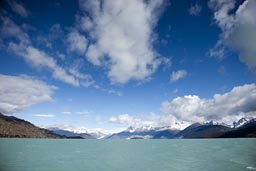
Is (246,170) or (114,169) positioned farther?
(114,169)

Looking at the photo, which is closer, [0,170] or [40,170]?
[0,170]

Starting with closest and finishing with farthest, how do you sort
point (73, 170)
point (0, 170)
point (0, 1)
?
point (0, 1)
point (0, 170)
point (73, 170)

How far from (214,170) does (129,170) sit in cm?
1808

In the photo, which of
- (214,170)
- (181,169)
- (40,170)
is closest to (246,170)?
(214,170)

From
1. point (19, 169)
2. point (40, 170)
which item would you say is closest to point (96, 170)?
point (40, 170)

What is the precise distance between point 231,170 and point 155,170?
1559 cm

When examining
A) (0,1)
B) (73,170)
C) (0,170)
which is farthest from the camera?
(73,170)

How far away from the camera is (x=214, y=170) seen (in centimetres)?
4638

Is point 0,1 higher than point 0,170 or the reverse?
higher

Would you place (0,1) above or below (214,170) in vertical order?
above

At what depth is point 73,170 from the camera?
154ft

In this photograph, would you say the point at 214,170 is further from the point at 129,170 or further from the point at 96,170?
the point at 96,170

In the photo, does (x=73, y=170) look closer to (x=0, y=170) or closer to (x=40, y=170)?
(x=40, y=170)

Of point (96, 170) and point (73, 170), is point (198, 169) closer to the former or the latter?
point (96, 170)
